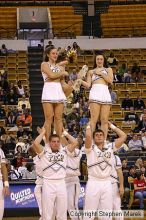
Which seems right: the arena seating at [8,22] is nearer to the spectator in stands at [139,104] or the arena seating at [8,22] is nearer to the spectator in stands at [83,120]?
the spectator in stands at [139,104]

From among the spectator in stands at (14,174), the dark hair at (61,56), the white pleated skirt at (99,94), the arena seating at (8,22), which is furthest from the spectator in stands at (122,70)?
the white pleated skirt at (99,94)

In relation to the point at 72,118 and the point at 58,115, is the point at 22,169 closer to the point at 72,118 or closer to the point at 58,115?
the point at 72,118

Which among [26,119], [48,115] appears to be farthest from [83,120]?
[48,115]

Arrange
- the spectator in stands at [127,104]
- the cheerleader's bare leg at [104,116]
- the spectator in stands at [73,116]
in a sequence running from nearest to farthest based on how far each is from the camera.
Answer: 1. the cheerleader's bare leg at [104,116]
2. the spectator in stands at [73,116]
3. the spectator in stands at [127,104]

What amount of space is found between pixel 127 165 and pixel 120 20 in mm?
11706

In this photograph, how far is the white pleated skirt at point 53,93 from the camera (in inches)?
423

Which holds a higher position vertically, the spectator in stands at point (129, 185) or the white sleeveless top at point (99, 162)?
the white sleeveless top at point (99, 162)

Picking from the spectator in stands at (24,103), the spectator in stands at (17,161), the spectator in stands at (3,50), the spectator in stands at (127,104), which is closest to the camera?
the spectator in stands at (17,161)

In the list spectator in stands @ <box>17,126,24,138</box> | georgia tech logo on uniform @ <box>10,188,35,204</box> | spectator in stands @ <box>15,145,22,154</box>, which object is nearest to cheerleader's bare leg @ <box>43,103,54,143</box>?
georgia tech logo on uniform @ <box>10,188,35,204</box>

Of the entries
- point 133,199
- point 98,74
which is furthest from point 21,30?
point 98,74

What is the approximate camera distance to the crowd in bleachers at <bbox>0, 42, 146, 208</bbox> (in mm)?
17614

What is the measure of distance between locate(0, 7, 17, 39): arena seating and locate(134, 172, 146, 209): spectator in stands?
40.4 feet

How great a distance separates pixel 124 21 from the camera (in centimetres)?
2844

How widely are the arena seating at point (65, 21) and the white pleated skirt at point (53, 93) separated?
1655cm
